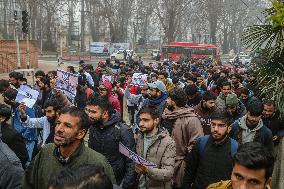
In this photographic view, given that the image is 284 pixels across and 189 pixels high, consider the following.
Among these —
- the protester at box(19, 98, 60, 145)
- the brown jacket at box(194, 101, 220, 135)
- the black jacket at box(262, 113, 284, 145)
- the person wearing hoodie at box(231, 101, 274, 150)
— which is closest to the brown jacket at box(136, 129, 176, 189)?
the person wearing hoodie at box(231, 101, 274, 150)

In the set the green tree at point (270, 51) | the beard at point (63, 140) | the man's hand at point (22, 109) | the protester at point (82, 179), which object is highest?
the green tree at point (270, 51)

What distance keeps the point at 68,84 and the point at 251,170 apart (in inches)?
231

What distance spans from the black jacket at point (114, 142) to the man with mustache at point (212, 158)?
24.1 inches

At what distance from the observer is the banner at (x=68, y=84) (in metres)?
8.12

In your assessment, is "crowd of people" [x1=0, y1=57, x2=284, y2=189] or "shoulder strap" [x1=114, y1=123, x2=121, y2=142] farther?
"shoulder strap" [x1=114, y1=123, x2=121, y2=142]

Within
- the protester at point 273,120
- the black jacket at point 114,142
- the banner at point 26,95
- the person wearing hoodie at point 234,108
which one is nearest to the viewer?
the black jacket at point 114,142

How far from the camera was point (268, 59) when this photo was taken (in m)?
6.32

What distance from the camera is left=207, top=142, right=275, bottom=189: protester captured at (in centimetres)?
271

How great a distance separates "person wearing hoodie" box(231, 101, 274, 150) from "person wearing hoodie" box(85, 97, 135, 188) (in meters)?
1.51

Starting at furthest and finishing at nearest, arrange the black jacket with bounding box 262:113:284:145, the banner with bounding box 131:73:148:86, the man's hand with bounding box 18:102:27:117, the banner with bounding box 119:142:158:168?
1. the banner with bounding box 131:73:148:86
2. the black jacket with bounding box 262:113:284:145
3. the man's hand with bounding box 18:102:27:117
4. the banner with bounding box 119:142:158:168

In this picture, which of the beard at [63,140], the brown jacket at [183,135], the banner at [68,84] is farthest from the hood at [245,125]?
the banner at [68,84]

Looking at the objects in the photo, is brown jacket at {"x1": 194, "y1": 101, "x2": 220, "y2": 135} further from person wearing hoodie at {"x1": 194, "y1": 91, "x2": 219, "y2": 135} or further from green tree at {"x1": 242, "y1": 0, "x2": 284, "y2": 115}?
green tree at {"x1": 242, "y1": 0, "x2": 284, "y2": 115}

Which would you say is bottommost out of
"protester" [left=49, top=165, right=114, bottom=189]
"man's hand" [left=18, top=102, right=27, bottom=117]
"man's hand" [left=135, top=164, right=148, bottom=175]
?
"man's hand" [left=135, top=164, right=148, bottom=175]

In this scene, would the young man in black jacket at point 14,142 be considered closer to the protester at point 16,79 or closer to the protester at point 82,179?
the protester at point 82,179
